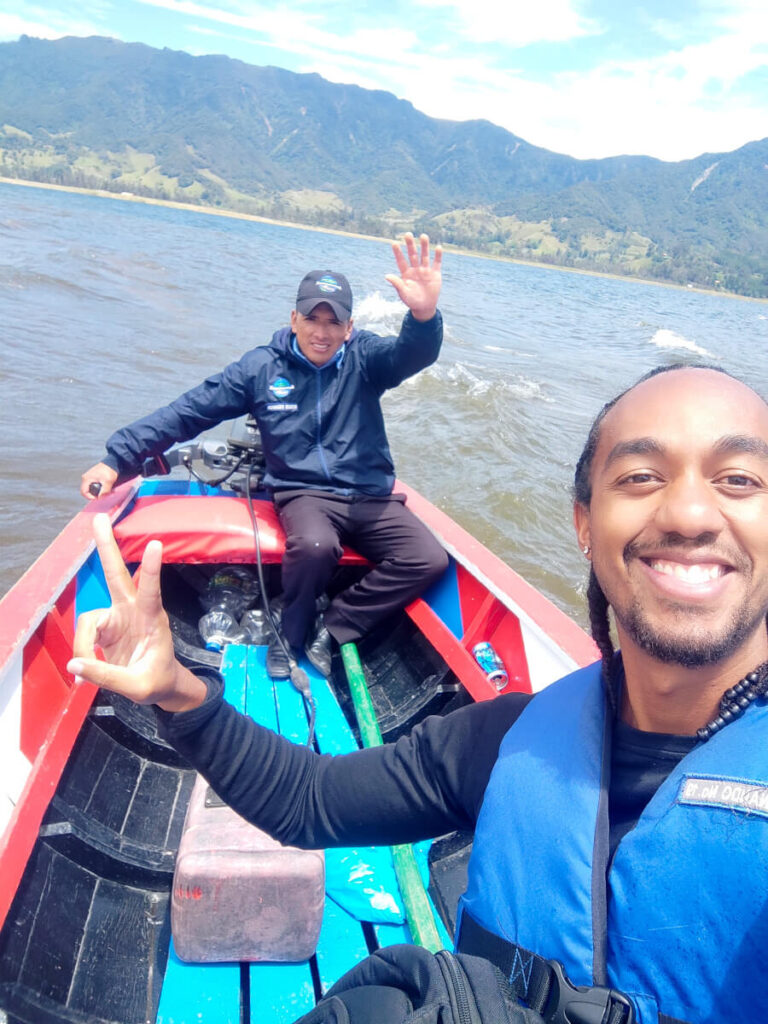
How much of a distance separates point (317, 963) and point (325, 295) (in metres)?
2.75

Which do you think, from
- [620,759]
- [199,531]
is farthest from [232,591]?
[620,759]

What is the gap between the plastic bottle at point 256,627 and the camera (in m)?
3.45

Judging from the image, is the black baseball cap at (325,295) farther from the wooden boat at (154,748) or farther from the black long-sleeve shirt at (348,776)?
the black long-sleeve shirt at (348,776)

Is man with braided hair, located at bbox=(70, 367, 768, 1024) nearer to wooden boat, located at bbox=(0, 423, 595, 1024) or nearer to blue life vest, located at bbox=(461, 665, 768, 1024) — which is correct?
blue life vest, located at bbox=(461, 665, 768, 1024)

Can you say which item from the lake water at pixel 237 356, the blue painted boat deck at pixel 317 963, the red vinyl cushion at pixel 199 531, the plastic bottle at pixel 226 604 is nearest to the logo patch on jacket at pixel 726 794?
the blue painted boat deck at pixel 317 963

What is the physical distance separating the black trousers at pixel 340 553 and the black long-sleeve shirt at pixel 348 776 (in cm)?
182

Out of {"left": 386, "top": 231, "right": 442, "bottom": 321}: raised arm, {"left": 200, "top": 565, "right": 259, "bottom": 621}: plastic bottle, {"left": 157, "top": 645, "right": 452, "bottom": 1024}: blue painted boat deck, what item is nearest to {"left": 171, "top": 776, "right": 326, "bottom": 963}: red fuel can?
{"left": 157, "top": 645, "right": 452, "bottom": 1024}: blue painted boat deck

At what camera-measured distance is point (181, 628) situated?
346 centimetres

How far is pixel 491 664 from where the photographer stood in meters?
2.89

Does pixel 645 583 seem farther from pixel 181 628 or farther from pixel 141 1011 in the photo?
pixel 181 628

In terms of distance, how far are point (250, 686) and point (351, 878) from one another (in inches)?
41.4

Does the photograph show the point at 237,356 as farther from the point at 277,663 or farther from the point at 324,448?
the point at 277,663

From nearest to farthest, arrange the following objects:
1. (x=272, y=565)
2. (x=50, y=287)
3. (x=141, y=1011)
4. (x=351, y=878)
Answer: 1. (x=141, y=1011)
2. (x=351, y=878)
3. (x=272, y=565)
4. (x=50, y=287)

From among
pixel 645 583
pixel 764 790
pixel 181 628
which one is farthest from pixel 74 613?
pixel 764 790
